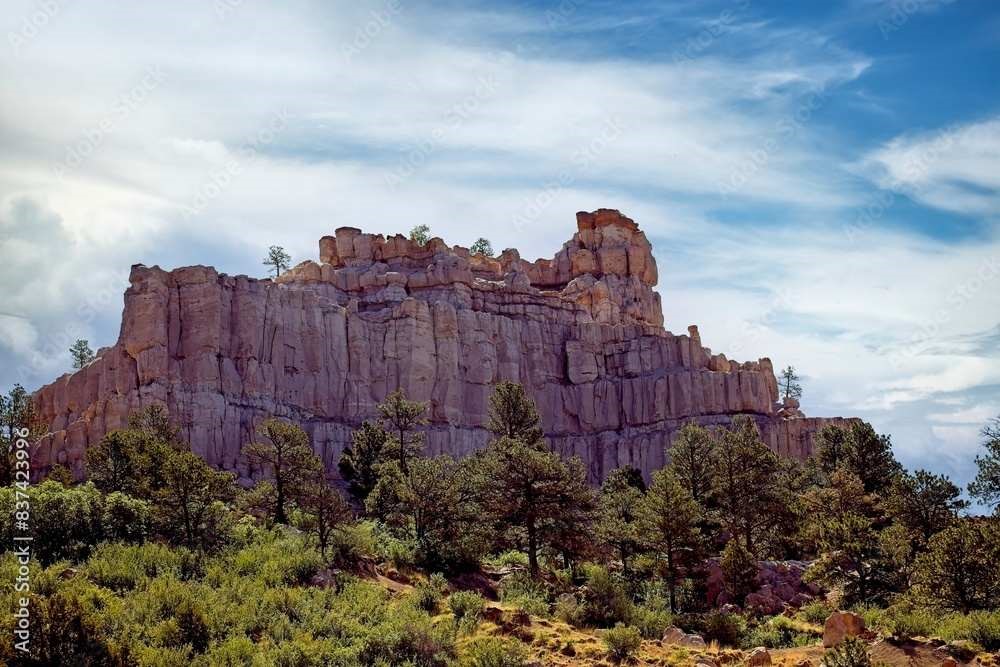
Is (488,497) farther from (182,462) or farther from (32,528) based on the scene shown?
(32,528)

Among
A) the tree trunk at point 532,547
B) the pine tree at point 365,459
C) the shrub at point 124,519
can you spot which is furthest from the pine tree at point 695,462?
the shrub at point 124,519

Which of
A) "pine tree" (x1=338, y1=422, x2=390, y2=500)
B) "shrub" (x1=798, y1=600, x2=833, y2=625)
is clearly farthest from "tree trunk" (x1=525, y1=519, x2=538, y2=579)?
"pine tree" (x1=338, y1=422, x2=390, y2=500)

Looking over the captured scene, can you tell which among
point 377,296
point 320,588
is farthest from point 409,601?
point 377,296

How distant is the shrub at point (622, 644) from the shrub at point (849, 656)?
6.18 m

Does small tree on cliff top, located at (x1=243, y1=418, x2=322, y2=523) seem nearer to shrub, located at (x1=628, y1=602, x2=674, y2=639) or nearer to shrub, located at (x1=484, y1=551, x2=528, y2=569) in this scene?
shrub, located at (x1=484, y1=551, x2=528, y2=569)

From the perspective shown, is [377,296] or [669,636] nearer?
[669,636]

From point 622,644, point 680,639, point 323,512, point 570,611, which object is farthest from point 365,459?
point 622,644

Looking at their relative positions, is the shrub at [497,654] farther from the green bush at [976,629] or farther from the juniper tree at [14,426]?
the juniper tree at [14,426]

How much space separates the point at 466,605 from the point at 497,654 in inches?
244

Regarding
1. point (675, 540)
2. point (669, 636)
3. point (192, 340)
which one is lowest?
point (669, 636)

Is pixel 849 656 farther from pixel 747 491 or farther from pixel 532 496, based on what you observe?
pixel 747 491

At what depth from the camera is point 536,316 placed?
92250 mm

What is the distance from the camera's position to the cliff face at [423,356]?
6938 centimetres

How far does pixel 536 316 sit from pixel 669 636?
184 ft
